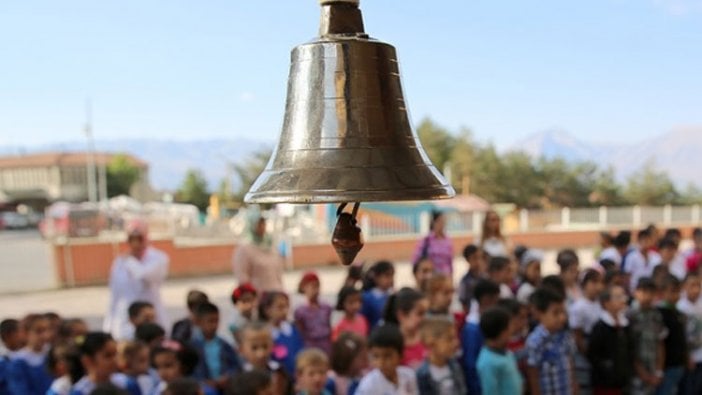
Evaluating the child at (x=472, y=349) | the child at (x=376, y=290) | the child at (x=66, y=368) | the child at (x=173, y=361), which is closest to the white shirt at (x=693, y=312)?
the child at (x=472, y=349)

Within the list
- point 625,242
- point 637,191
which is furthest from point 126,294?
point 637,191

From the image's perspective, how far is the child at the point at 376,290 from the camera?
493 cm

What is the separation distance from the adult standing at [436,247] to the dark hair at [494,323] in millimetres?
2308

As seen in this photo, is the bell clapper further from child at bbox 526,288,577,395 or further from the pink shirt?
the pink shirt

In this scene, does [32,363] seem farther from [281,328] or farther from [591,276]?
[591,276]

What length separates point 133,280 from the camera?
4.62 m

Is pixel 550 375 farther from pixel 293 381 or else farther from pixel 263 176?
pixel 263 176

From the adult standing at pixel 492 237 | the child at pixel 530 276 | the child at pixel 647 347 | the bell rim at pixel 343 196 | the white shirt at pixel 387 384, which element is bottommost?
the child at pixel 647 347

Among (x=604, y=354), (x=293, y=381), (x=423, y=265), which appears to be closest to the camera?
(x=293, y=381)

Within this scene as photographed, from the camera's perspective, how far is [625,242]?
261 inches

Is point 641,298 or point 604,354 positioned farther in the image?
point 641,298

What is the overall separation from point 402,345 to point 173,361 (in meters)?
1.14

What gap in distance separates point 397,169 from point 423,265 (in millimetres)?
4016

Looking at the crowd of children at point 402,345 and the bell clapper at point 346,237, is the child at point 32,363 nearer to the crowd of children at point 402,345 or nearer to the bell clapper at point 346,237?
the crowd of children at point 402,345
